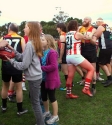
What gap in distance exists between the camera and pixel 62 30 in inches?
246

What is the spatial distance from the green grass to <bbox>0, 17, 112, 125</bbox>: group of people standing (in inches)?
7.3

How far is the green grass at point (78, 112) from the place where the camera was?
14.6ft

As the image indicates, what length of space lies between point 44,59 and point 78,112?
4.94 ft

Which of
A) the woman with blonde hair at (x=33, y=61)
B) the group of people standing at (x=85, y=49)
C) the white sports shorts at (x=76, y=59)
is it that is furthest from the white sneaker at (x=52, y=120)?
the white sports shorts at (x=76, y=59)

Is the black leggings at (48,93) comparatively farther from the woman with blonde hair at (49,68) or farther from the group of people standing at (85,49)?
the group of people standing at (85,49)

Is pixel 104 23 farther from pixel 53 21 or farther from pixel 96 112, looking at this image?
pixel 53 21

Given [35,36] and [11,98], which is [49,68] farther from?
[11,98]

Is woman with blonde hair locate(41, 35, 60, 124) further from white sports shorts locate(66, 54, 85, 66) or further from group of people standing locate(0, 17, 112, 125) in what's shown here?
white sports shorts locate(66, 54, 85, 66)

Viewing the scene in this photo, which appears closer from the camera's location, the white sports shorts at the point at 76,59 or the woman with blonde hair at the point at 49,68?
the woman with blonde hair at the point at 49,68

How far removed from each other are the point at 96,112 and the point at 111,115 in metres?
Answer: 0.32

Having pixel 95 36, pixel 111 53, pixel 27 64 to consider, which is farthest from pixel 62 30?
pixel 27 64

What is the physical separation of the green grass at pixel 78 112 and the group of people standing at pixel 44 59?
19 cm

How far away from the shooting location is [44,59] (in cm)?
414

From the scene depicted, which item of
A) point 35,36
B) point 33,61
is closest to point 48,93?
point 33,61
